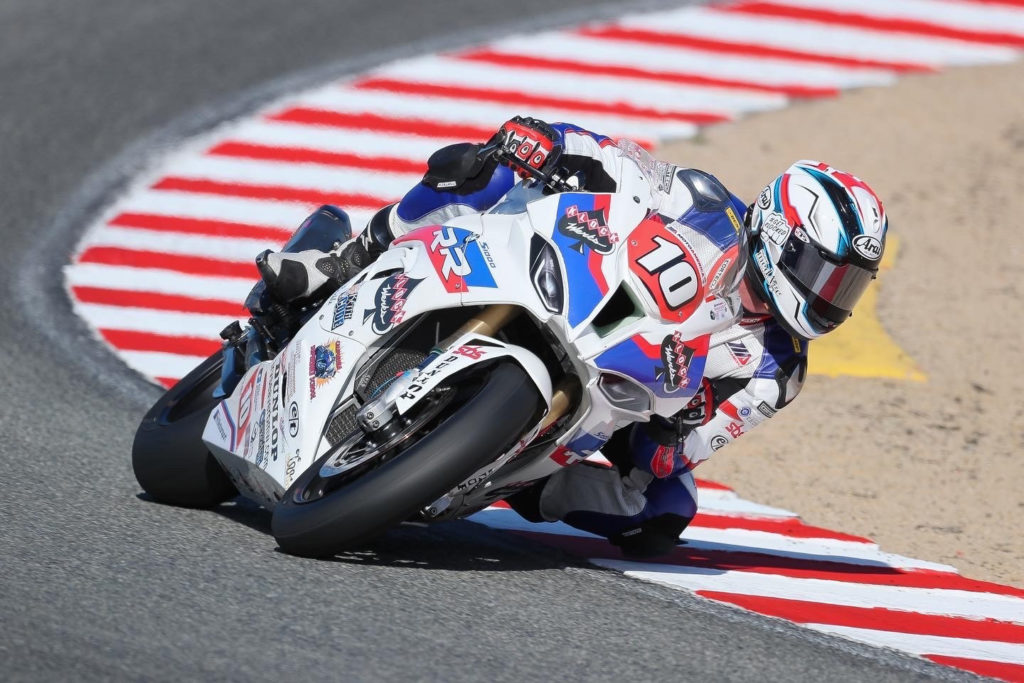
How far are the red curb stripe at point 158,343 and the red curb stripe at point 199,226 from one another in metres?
1.40

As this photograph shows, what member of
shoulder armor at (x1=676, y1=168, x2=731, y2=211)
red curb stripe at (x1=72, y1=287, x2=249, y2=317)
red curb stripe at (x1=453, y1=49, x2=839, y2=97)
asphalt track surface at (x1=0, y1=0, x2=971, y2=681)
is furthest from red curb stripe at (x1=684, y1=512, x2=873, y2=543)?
red curb stripe at (x1=453, y1=49, x2=839, y2=97)

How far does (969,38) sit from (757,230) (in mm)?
7736

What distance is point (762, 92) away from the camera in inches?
440

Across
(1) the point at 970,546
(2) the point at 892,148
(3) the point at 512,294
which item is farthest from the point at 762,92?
(3) the point at 512,294

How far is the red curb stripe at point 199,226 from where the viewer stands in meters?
8.88

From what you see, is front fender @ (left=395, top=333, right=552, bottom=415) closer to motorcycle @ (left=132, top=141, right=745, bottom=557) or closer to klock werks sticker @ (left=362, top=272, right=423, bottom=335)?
motorcycle @ (left=132, top=141, right=745, bottom=557)

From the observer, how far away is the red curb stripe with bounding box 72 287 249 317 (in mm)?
7914

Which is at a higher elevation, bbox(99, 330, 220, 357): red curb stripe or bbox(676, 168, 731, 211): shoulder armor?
bbox(676, 168, 731, 211): shoulder armor

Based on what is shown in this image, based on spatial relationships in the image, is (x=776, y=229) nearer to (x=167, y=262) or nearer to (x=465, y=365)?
(x=465, y=365)

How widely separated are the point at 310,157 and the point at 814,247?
5.37 m

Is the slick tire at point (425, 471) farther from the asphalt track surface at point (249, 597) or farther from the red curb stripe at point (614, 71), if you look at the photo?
the red curb stripe at point (614, 71)

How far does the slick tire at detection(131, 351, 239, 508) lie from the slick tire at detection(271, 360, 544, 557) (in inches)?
31.7

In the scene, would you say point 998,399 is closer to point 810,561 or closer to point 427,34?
point 810,561

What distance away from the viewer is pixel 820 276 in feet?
16.5
